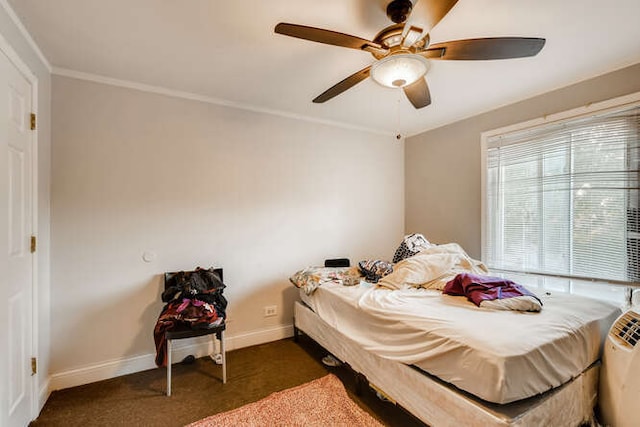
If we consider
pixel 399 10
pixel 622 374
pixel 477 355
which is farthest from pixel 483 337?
pixel 399 10

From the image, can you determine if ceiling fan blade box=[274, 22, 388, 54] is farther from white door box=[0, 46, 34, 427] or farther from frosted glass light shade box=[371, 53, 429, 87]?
white door box=[0, 46, 34, 427]

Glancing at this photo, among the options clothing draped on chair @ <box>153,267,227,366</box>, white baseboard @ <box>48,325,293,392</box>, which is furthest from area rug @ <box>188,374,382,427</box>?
white baseboard @ <box>48,325,293,392</box>

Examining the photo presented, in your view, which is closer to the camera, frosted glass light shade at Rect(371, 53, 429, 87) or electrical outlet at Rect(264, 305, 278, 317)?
frosted glass light shade at Rect(371, 53, 429, 87)

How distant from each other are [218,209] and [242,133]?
31.3 inches

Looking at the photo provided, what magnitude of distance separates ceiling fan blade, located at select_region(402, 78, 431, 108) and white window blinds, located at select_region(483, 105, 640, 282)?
4.40ft

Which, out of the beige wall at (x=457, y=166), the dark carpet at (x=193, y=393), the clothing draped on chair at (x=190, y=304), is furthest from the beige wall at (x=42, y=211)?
the beige wall at (x=457, y=166)

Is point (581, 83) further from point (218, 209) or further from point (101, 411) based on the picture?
point (101, 411)

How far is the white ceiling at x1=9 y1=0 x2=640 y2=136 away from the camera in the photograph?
5.06 ft

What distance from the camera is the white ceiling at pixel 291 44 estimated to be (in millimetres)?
1543

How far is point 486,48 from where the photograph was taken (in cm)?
146

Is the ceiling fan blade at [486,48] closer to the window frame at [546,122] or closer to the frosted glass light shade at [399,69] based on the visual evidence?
the frosted glass light shade at [399,69]

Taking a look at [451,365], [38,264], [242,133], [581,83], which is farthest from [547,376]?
[38,264]

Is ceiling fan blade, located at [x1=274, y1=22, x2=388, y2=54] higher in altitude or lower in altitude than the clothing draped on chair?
higher

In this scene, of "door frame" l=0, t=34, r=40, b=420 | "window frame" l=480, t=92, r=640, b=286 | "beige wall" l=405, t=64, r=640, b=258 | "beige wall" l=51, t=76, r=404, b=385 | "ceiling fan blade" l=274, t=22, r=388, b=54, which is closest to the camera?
"ceiling fan blade" l=274, t=22, r=388, b=54
